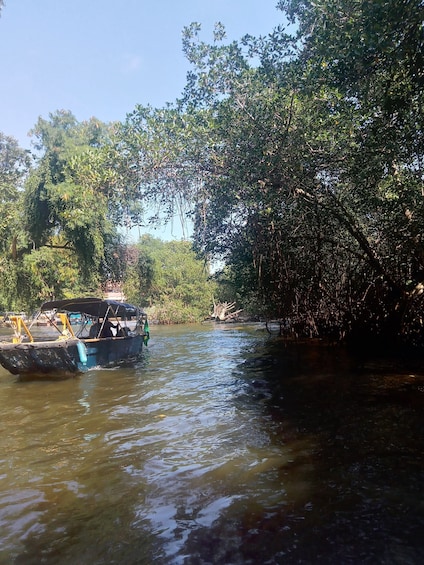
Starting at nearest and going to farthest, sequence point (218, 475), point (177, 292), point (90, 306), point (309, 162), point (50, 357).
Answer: point (218, 475)
point (309, 162)
point (50, 357)
point (90, 306)
point (177, 292)

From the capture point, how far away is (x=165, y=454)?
5.07m

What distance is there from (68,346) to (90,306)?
9.59ft

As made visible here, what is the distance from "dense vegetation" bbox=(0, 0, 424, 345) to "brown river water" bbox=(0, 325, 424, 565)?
12.0 feet

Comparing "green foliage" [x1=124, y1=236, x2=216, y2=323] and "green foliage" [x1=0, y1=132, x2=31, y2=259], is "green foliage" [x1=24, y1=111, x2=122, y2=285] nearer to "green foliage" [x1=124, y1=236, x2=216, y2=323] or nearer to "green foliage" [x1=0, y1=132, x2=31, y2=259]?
"green foliage" [x1=0, y1=132, x2=31, y2=259]

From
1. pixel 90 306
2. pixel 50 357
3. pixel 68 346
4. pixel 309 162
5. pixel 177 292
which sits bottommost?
pixel 50 357

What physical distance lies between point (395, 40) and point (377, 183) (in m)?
4.09

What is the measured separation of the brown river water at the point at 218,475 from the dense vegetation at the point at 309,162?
3.66m

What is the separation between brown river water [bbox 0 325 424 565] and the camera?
10.1 feet

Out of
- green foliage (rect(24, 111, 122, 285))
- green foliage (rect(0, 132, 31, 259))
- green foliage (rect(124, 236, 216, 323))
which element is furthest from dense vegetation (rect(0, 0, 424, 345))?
green foliage (rect(124, 236, 216, 323))

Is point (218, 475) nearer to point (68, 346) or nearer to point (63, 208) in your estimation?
point (68, 346)

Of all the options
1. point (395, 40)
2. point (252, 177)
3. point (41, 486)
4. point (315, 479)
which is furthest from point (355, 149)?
point (41, 486)

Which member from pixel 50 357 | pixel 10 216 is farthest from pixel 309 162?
pixel 10 216

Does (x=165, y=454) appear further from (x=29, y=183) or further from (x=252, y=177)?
(x=29, y=183)

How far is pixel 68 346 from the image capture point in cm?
1013
